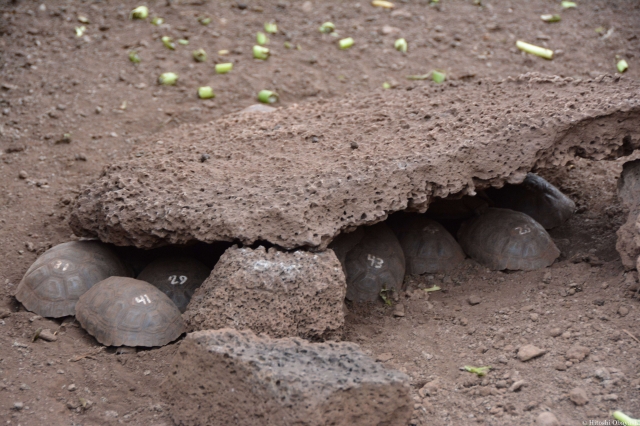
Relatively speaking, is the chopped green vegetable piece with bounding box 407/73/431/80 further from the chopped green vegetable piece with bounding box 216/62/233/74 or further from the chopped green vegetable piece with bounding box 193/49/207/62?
the chopped green vegetable piece with bounding box 193/49/207/62

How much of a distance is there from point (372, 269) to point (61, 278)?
1881 millimetres

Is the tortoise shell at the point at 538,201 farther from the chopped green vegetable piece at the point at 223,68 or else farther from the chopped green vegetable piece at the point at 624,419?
the chopped green vegetable piece at the point at 223,68

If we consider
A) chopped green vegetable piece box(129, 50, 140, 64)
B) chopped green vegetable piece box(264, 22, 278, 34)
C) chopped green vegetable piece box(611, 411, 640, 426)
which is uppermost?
chopped green vegetable piece box(264, 22, 278, 34)

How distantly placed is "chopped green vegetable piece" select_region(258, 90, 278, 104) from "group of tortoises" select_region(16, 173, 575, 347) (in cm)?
248

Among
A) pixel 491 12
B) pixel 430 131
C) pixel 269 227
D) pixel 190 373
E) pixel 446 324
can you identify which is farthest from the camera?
pixel 491 12

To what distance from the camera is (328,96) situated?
22.3 feet

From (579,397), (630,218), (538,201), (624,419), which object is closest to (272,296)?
(579,397)

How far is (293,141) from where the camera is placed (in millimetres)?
4465

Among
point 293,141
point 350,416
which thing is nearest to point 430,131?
point 293,141

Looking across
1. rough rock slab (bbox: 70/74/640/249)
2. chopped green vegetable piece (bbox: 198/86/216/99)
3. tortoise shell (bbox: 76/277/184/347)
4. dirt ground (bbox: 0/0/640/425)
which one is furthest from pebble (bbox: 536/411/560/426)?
chopped green vegetable piece (bbox: 198/86/216/99)

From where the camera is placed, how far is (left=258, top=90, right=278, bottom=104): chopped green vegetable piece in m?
6.57

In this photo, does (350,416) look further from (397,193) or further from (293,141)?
(293,141)

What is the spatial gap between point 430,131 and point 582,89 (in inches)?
42.5

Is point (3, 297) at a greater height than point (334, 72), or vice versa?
point (334, 72)
